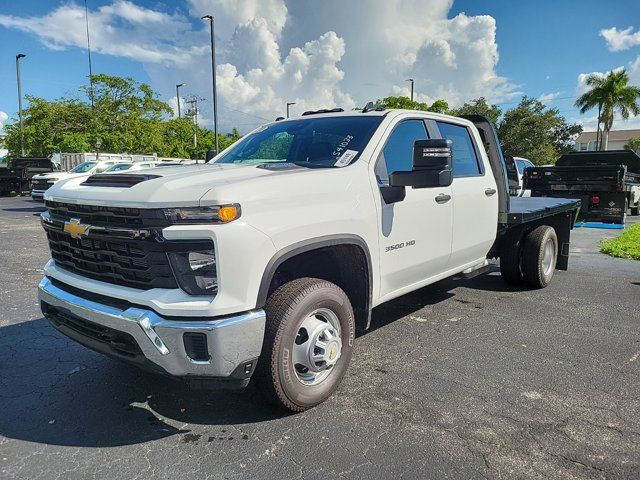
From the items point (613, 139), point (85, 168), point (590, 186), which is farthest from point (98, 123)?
point (613, 139)

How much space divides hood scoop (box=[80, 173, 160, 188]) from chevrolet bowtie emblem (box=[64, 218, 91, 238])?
0.25 metres

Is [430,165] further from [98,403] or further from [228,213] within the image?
[98,403]

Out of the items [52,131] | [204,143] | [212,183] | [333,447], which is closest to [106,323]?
[212,183]

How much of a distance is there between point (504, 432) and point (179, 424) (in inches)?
75.6

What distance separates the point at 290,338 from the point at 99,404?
1.44 meters

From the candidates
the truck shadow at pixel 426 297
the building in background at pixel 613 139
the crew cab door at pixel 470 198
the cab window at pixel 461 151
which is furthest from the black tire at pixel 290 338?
the building in background at pixel 613 139

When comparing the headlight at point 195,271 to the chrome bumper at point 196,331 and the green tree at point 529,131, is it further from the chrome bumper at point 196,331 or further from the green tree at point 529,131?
the green tree at point 529,131

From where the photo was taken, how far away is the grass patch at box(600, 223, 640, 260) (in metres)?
8.42

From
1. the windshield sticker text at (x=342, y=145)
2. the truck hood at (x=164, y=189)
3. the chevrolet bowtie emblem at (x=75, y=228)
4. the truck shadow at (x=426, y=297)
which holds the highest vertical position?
the windshield sticker text at (x=342, y=145)

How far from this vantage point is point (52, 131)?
100 feet

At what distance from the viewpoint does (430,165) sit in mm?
3314

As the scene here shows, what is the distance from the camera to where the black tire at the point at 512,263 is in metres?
5.97

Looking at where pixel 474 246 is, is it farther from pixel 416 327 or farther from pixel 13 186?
pixel 13 186

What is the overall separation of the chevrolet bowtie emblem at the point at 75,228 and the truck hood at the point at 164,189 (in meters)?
0.13
